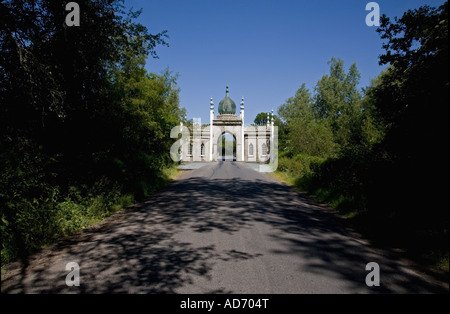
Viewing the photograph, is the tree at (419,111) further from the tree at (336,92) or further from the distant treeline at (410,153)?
the tree at (336,92)

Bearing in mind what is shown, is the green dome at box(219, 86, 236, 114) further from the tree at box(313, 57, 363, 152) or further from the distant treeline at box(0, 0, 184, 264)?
the distant treeline at box(0, 0, 184, 264)

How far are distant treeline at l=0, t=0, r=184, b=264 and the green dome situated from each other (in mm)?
47923

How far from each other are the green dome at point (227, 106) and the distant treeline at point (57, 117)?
157ft

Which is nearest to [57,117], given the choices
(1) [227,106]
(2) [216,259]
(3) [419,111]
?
(2) [216,259]

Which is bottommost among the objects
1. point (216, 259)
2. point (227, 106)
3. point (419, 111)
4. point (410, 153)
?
point (216, 259)

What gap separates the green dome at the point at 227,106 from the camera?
57.4 meters

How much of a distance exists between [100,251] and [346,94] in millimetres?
55681

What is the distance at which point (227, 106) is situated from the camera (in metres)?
57.7

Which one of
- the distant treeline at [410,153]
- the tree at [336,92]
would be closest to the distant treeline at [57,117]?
the distant treeline at [410,153]

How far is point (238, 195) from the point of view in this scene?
37.6ft

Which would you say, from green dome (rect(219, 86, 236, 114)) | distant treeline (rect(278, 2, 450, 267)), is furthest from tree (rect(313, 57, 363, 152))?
distant treeline (rect(278, 2, 450, 267))

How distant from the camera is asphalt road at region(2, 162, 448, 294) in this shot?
3648mm

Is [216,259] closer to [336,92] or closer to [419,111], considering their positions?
[419,111]

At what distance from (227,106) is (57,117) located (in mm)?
51334
